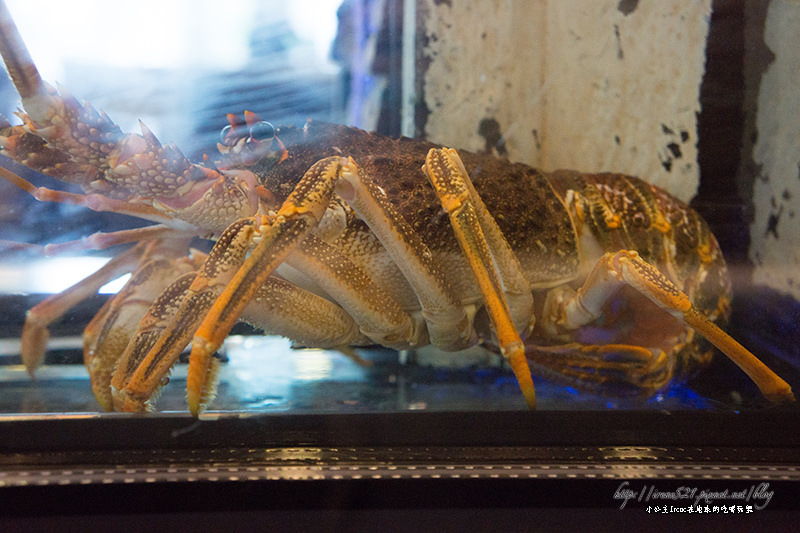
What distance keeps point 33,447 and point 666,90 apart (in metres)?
1.77

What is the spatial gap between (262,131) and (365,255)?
37 cm

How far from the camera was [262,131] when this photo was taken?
42.9 inches

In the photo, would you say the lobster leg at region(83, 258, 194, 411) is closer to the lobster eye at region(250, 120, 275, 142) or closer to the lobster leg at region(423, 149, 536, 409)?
the lobster eye at region(250, 120, 275, 142)

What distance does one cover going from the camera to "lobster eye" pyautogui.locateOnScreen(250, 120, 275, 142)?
1.08 meters

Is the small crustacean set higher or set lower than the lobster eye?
lower

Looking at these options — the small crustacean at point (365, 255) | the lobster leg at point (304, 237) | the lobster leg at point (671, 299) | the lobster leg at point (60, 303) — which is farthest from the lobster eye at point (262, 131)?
the lobster leg at point (671, 299)

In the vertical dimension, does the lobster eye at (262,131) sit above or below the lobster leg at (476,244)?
above

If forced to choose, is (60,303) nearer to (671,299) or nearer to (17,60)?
(17,60)

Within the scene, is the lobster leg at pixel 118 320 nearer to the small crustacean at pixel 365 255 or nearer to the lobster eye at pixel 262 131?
the small crustacean at pixel 365 255

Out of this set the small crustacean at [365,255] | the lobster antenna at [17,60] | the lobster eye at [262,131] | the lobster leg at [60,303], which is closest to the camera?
the lobster antenna at [17,60]

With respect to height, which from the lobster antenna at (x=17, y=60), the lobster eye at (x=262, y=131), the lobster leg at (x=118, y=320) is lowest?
the lobster leg at (x=118, y=320)

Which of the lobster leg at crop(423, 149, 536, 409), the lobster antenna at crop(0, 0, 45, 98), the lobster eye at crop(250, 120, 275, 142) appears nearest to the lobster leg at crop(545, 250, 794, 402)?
the lobster leg at crop(423, 149, 536, 409)

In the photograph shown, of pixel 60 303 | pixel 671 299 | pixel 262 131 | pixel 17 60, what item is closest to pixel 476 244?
pixel 671 299

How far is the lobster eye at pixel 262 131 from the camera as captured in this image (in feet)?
3.54
